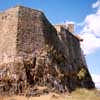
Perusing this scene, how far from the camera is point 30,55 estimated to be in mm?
22359

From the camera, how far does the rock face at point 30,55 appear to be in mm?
20312

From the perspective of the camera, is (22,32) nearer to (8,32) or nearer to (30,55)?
(8,32)

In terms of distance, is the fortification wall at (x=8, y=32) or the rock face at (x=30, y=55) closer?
the rock face at (x=30, y=55)

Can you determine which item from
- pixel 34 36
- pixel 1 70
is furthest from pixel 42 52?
pixel 1 70

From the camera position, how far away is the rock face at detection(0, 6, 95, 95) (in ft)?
66.6

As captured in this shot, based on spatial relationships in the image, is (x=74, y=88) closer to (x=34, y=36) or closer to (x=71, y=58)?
(x=71, y=58)

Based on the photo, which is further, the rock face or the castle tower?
the castle tower

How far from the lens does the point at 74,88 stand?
2681 centimetres

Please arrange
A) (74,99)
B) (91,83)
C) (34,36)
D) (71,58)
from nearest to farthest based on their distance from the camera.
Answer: (74,99) < (34,36) < (71,58) < (91,83)

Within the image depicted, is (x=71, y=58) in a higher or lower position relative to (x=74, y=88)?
higher

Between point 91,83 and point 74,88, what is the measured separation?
828cm

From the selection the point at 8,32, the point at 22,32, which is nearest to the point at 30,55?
the point at 22,32

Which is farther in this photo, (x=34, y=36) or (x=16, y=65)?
(x=34, y=36)

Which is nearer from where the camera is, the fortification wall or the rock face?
the rock face
